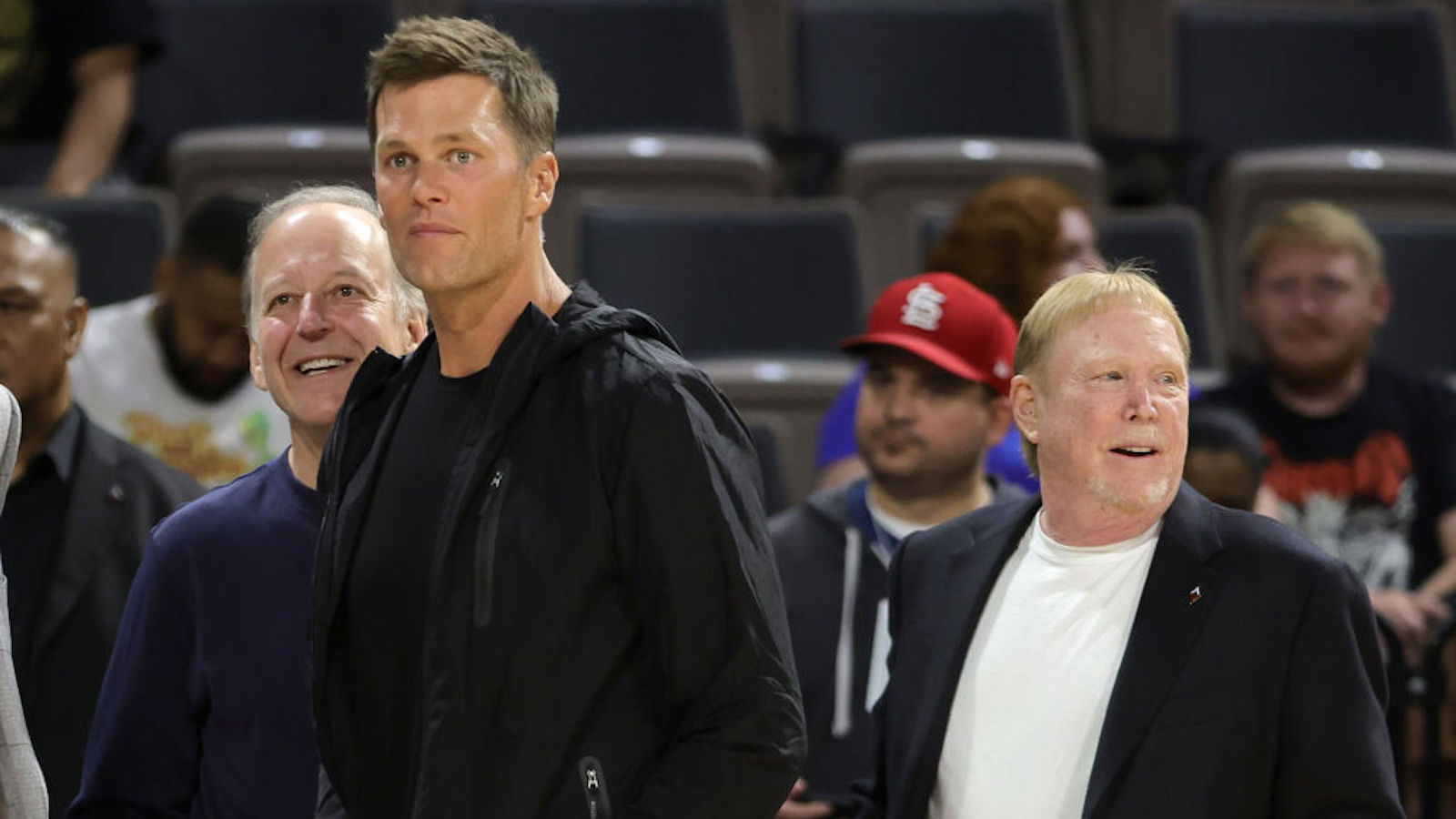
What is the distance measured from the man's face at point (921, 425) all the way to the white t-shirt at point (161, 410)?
1.07 m

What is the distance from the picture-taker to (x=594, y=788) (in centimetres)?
161

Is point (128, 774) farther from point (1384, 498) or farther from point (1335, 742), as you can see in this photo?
point (1384, 498)

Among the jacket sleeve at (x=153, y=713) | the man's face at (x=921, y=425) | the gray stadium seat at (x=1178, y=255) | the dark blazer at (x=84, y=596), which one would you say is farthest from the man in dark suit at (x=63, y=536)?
the gray stadium seat at (x=1178, y=255)

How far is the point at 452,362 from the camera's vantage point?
5.73ft

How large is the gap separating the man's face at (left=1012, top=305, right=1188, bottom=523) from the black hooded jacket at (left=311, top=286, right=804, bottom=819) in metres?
0.49

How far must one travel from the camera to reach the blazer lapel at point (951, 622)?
6.81 feet

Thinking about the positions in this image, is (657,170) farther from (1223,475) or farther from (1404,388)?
(1223,475)

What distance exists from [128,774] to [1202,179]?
11.8 feet

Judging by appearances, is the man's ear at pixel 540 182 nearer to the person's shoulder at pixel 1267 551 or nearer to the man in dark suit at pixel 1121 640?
the man in dark suit at pixel 1121 640

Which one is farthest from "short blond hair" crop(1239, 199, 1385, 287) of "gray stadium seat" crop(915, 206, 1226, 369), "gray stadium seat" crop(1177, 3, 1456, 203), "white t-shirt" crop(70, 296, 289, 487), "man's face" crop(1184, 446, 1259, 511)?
"white t-shirt" crop(70, 296, 289, 487)

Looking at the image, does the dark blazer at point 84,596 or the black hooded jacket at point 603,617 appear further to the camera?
the dark blazer at point 84,596

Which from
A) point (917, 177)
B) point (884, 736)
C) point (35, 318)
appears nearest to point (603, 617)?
point (884, 736)

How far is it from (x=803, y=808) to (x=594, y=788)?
4.38ft

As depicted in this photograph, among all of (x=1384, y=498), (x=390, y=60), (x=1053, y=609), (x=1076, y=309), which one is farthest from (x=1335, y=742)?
(x=1384, y=498)
